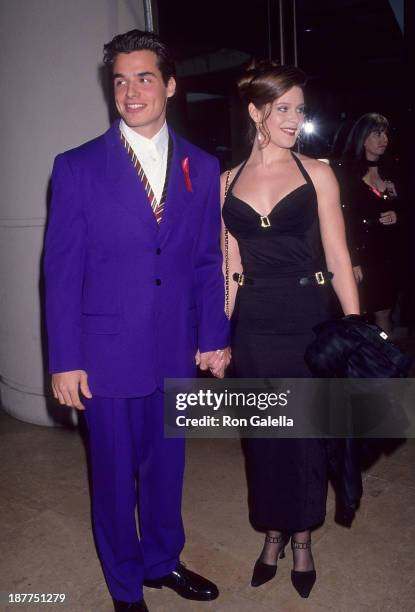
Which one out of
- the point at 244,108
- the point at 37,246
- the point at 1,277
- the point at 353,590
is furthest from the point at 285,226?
the point at 1,277

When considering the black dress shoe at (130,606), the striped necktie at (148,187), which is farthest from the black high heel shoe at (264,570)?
the striped necktie at (148,187)

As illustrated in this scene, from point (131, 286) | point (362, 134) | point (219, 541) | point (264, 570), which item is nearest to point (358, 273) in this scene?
point (362, 134)

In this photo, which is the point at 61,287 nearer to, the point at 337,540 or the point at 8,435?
the point at 337,540

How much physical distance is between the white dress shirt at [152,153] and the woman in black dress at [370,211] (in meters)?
2.68

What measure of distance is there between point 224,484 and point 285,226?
5.83 ft

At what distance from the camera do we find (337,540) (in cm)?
283

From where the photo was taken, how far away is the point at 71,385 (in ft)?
6.76

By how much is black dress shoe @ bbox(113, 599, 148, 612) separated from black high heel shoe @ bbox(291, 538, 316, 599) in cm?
65

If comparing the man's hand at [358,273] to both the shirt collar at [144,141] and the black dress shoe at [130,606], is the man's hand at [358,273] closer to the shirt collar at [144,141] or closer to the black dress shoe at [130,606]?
the shirt collar at [144,141]

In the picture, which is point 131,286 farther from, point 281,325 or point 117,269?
point 281,325

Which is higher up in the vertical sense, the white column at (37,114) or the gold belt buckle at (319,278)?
the white column at (37,114)

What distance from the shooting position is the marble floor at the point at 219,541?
7.98 feet

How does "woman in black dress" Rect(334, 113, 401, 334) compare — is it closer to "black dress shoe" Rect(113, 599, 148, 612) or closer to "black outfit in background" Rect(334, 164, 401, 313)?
"black outfit in background" Rect(334, 164, 401, 313)

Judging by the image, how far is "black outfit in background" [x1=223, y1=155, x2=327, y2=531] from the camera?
233 cm
